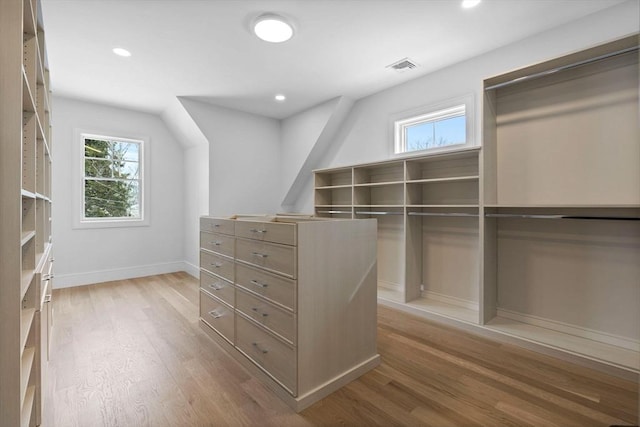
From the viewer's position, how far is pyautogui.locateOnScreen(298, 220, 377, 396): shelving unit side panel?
176 centimetres

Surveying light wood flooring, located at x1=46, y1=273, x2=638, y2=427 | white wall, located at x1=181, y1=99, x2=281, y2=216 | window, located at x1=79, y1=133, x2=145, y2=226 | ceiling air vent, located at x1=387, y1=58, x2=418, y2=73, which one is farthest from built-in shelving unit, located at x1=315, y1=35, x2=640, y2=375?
window, located at x1=79, y1=133, x2=145, y2=226

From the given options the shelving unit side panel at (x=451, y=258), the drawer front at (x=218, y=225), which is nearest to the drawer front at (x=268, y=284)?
the drawer front at (x=218, y=225)

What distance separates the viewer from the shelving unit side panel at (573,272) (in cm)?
225

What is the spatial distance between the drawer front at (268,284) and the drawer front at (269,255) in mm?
50

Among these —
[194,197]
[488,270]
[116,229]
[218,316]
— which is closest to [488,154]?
[488,270]

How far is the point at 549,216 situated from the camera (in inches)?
89.3

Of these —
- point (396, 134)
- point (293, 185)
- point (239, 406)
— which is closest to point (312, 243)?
point (239, 406)

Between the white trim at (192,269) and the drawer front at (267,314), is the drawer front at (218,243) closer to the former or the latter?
the drawer front at (267,314)

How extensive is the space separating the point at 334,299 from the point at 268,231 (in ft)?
2.03

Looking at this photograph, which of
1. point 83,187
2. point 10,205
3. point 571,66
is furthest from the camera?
point 83,187

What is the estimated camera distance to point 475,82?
3.09 meters

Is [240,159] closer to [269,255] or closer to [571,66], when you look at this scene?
[269,255]

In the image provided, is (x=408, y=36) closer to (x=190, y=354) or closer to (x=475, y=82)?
(x=475, y=82)

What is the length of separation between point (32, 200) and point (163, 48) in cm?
205
